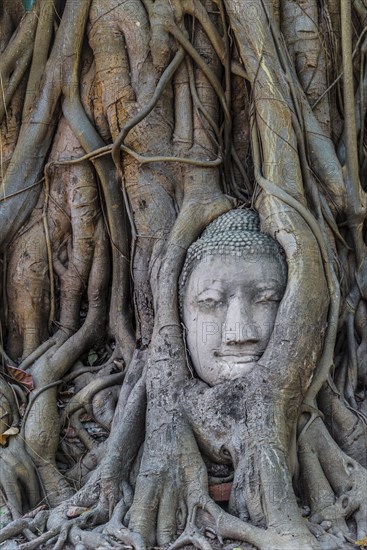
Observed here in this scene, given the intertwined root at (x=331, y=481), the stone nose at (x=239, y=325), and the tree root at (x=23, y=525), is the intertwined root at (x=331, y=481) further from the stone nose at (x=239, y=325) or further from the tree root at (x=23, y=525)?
the tree root at (x=23, y=525)

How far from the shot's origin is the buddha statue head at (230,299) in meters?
4.09

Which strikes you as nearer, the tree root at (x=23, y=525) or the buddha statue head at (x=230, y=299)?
the tree root at (x=23, y=525)

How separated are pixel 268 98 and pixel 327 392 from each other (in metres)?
1.56

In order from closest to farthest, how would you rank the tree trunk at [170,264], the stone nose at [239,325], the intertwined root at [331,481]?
the intertwined root at [331,481] < the tree trunk at [170,264] < the stone nose at [239,325]

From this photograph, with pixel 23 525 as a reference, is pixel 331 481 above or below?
above

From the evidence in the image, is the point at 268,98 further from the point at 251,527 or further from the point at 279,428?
the point at 251,527

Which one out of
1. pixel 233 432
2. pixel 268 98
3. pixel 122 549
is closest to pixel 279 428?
pixel 233 432

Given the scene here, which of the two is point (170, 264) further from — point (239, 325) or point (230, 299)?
point (239, 325)

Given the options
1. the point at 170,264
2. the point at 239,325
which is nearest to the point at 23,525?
the point at 239,325

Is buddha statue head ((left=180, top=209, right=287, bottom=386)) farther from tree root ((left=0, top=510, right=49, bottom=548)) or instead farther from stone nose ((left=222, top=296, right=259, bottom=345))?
tree root ((left=0, top=510, right=49, bottom=548))

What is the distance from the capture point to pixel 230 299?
418 centimetres

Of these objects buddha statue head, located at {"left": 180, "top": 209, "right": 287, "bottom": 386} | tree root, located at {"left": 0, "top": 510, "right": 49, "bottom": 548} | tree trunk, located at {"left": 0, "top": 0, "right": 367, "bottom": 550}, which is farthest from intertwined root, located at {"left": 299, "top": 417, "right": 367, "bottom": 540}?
tree root, located at {"left": 0, "top": 510, "right": 49, "bottom": 548}

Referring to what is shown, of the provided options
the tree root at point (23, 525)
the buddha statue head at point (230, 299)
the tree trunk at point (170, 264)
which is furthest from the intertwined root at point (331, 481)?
the tree root at point (23, 525)

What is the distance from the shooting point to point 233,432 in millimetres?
3900
